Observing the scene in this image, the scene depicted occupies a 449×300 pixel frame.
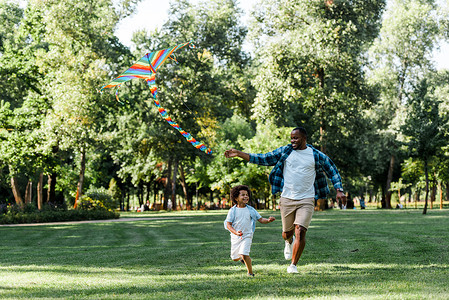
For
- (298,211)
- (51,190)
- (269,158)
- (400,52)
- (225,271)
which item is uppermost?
(400,52)

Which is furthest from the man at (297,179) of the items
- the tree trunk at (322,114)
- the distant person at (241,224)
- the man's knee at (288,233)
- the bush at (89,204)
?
the tree trunk at (322,114)

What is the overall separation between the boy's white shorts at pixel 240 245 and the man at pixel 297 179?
678 mm

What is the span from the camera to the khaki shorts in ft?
25.8

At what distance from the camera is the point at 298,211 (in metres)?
7.96

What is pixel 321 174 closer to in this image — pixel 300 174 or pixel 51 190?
pixel 300 174

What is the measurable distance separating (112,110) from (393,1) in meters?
28.2

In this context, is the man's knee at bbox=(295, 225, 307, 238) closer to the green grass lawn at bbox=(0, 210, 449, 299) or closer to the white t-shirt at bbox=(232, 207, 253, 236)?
the green grass lawn at bbox=(0, 210, 449, 299)

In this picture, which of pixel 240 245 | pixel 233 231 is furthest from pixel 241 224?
pixel 240 245

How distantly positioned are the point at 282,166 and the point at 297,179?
0.35 metres

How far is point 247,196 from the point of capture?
7.81 m

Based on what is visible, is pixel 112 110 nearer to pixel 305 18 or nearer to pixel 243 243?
pixel 305 18

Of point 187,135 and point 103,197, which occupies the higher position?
point 187,135

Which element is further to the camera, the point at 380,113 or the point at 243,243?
the point at 380,113

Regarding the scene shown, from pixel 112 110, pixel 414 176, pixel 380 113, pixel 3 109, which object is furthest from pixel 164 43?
pixel 414 176
